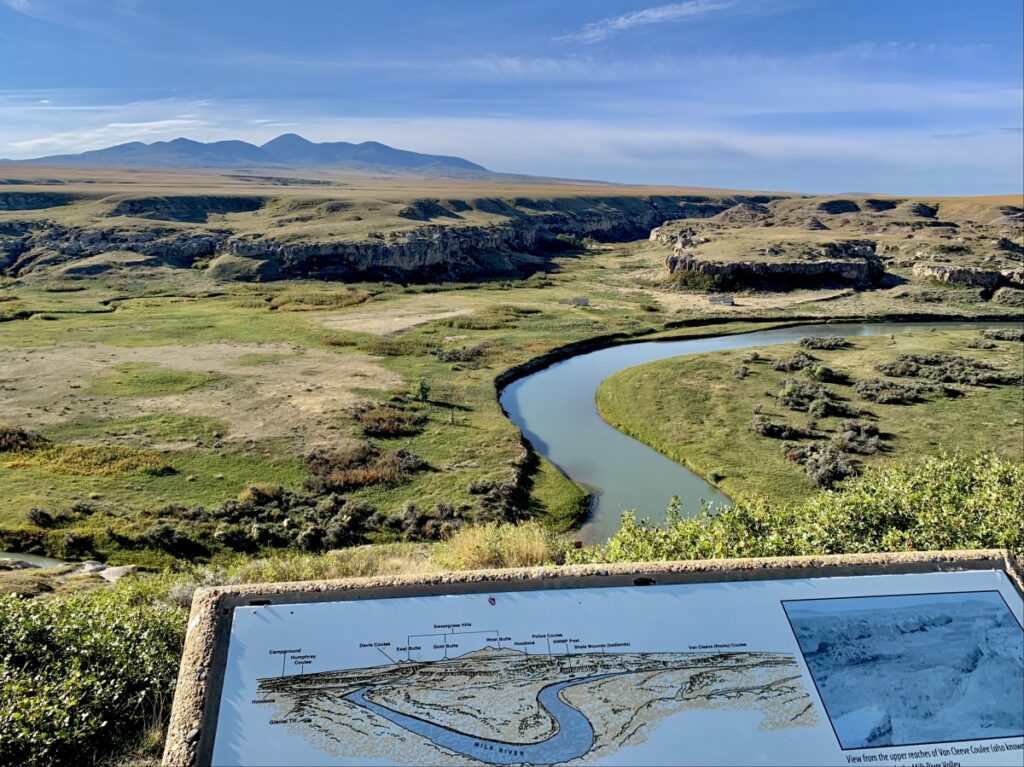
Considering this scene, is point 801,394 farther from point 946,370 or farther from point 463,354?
point 463,354

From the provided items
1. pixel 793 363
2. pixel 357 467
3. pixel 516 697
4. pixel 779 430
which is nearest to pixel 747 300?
pixel 793 363

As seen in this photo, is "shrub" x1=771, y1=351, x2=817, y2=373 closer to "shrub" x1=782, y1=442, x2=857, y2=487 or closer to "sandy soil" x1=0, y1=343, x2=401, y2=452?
"shrub" x1=782, y1=442, x2=857, y2=487

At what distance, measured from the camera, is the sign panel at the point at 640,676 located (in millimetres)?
6484

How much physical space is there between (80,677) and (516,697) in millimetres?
6925

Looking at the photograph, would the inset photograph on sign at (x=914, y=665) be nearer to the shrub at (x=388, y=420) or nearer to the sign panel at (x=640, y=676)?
the sign panel at (x=640, y=676)

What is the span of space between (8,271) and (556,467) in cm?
9451

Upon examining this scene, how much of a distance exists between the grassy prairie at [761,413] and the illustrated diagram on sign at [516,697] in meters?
25.5

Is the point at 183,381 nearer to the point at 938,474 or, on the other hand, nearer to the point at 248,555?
the point at 248,555

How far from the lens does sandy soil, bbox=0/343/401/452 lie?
1576 inches

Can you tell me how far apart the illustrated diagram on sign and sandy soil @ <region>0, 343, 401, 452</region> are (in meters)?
31.2

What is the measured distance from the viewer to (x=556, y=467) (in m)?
36.7

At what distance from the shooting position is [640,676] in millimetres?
7004

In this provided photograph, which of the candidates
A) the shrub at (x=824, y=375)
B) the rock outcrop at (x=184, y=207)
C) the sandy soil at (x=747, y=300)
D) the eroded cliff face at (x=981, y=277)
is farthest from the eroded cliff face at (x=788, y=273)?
the rock outcrop at (x=184, y=207)

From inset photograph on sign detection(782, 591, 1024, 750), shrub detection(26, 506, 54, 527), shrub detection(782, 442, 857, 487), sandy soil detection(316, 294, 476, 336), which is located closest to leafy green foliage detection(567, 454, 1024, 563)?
inset photograph on sign detection(782, 591, 1024, 750)
